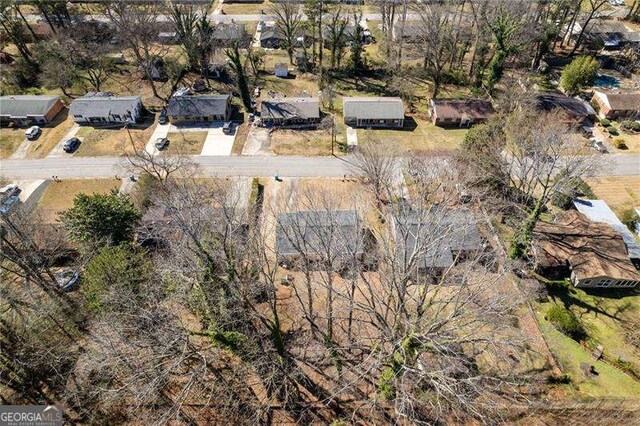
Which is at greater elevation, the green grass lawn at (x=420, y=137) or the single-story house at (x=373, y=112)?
the single-story house at (x=373, y=112)

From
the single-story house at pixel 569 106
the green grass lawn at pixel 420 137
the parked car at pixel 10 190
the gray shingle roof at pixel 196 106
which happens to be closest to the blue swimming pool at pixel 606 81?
the single-story house at pixel 569 106

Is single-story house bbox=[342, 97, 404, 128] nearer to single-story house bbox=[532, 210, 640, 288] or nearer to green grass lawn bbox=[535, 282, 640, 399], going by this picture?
single-story house bbox=[532, 210, 640, 288]

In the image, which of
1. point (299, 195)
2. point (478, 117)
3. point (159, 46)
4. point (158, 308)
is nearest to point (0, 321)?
point (158, 308)

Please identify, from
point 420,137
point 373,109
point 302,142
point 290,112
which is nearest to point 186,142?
point 290,112

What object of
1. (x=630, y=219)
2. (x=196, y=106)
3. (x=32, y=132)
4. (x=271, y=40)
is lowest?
(x=630, y=219)

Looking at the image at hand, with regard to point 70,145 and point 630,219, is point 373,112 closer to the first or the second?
point 630,219

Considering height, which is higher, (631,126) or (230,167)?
(631,126)

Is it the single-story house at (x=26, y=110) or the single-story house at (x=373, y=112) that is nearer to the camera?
the single-story house at (x=373, y=112)

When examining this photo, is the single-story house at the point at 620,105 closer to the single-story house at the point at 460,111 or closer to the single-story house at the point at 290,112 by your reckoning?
the single-story house at the point at 460,111
